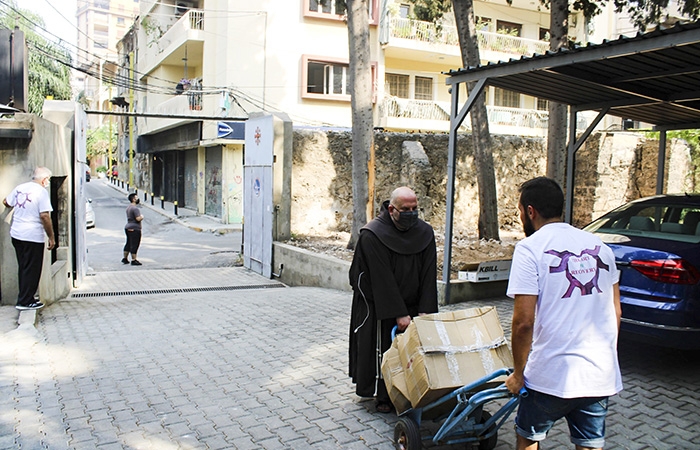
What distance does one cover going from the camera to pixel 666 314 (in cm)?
490

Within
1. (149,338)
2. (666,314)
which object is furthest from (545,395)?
(149,338)

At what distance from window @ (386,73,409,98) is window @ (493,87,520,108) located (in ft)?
15.5

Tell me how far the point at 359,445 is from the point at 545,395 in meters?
1.68

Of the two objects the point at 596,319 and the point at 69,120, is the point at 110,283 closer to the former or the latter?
the point at 69,120

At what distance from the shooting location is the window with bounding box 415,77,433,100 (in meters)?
27.6

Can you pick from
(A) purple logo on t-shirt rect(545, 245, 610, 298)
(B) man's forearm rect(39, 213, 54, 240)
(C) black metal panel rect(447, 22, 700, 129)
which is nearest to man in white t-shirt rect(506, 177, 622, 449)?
(A) purple logo on t-shirt rect(545, 245, 610, 298)

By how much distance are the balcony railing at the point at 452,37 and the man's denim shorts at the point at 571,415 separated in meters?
23.3

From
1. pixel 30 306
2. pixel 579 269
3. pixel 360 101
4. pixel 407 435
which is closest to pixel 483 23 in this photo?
pixel 360 101

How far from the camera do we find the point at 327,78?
24.9 m

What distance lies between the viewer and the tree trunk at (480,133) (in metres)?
11.3

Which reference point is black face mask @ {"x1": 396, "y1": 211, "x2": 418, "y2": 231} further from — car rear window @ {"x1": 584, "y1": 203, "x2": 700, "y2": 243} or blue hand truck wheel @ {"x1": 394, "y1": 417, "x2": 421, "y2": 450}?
car rear window @ {"x1": 584, "y1": 203, "x2": 700, "y2": 243}

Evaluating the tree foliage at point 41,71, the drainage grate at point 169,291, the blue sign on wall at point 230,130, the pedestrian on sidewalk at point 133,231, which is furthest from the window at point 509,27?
the tree foliage at point 41,71

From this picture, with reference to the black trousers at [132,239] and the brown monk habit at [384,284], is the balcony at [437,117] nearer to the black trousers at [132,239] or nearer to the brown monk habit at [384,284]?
the black trousers at [132,239]

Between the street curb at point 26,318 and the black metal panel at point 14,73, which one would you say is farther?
the black metal panel at point 14,73
